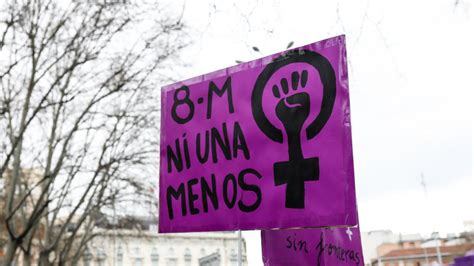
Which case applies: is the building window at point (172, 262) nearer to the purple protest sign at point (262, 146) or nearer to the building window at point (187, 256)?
the building window at point (187, 256)

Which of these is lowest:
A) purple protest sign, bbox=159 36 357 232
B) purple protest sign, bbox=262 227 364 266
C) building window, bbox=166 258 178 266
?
purple protest sign, bbox=262 227 364 266

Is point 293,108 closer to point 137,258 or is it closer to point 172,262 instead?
point 137,258

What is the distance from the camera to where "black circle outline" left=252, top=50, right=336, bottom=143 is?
2275mm

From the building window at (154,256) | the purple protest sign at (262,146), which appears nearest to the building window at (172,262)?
the building window at (154,256)

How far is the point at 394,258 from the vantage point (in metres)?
65.7

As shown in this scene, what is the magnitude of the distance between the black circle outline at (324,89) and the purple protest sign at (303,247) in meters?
0.89

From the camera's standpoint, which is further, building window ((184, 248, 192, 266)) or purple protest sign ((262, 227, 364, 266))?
building window ((184, 248, 192, 266))

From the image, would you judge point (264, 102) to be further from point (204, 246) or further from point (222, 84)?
point (204, 246)

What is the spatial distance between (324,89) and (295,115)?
154 millimetres

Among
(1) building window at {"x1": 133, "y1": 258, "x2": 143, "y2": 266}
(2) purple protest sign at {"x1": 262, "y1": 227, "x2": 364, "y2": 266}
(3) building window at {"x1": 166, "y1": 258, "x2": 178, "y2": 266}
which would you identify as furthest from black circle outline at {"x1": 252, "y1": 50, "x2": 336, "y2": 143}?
(3) building window at {"x1": 166, "y1": 258, "x2": 178, "y2": 266}

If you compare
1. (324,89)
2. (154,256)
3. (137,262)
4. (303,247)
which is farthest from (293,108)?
(154,256)

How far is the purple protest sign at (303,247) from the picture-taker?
315 cm

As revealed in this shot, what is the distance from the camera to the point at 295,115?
7.75ft

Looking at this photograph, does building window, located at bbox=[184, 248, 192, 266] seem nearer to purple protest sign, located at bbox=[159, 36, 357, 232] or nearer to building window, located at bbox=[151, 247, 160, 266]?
building window, located at bbox=[151, 247, 160, 266]
